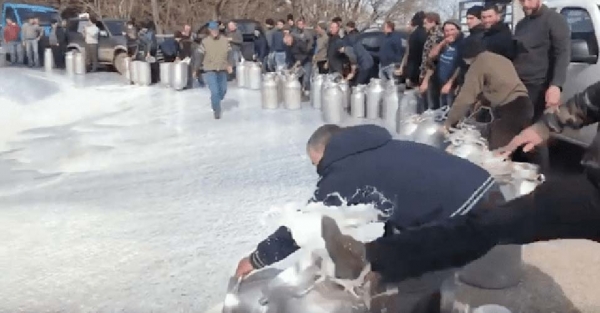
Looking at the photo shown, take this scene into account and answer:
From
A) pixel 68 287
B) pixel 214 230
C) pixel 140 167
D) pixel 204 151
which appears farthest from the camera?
pixel 204 151

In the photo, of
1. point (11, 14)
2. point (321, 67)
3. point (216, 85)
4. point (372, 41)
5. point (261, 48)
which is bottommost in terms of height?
point (216, 85)

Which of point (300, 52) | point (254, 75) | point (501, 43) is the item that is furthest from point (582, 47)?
point (254, 75)

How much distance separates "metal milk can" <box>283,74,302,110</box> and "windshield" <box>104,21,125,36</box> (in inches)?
461

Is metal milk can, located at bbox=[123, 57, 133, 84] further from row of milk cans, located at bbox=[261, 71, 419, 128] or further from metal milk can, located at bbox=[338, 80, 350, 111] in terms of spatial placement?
metal milk can, located at bbox=[338, 80, 350, 111]

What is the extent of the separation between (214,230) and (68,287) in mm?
1424

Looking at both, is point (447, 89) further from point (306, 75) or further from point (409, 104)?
point (306, 75)

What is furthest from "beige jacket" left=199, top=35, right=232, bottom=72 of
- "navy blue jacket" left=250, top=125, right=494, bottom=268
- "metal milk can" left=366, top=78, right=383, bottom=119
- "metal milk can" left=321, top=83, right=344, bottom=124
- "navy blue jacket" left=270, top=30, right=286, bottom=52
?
"navy blue jacket" left=250, top=125, right=494, bottom=268

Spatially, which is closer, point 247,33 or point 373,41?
point 373,41

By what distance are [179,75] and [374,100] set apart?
24.2 ft

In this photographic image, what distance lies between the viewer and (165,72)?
18.3 metres

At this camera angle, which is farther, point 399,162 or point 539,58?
point 539,58

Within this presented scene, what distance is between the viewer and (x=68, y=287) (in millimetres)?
5254

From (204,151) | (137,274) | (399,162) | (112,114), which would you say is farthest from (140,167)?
(399,162)

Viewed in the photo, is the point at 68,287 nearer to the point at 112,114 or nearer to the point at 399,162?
the point at 399,162
